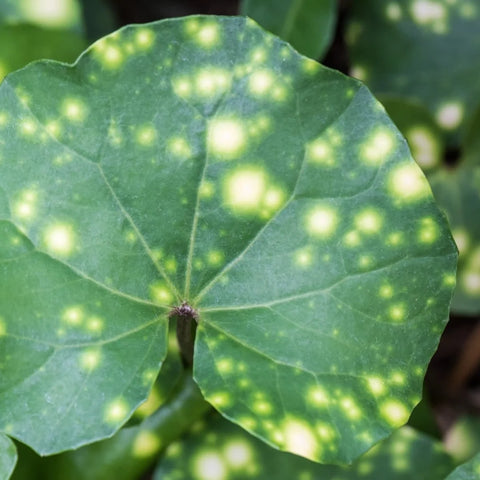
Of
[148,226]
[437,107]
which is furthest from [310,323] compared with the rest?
[437,107]

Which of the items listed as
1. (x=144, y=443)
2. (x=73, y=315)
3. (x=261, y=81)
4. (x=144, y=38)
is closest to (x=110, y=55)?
(x=144, y=38)

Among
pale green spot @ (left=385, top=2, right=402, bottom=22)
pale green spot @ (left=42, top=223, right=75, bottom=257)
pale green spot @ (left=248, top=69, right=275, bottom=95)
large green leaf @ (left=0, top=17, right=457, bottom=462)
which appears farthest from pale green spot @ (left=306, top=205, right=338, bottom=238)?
pale green spot @ (left=385, top=2, right=402, bottom=22)

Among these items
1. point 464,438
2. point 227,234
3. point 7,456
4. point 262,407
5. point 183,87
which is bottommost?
point 464,438

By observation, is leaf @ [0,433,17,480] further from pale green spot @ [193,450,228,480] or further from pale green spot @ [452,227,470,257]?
pale green spot @ [452,227,470,257]

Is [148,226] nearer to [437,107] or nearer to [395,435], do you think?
[395,435]

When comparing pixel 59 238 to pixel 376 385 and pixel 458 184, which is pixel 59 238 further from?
pixel 458 184

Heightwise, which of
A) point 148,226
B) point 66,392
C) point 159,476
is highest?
point 148,226

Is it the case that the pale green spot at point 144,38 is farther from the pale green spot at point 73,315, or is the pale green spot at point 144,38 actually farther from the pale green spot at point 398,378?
the pale green spot at point 398,378
